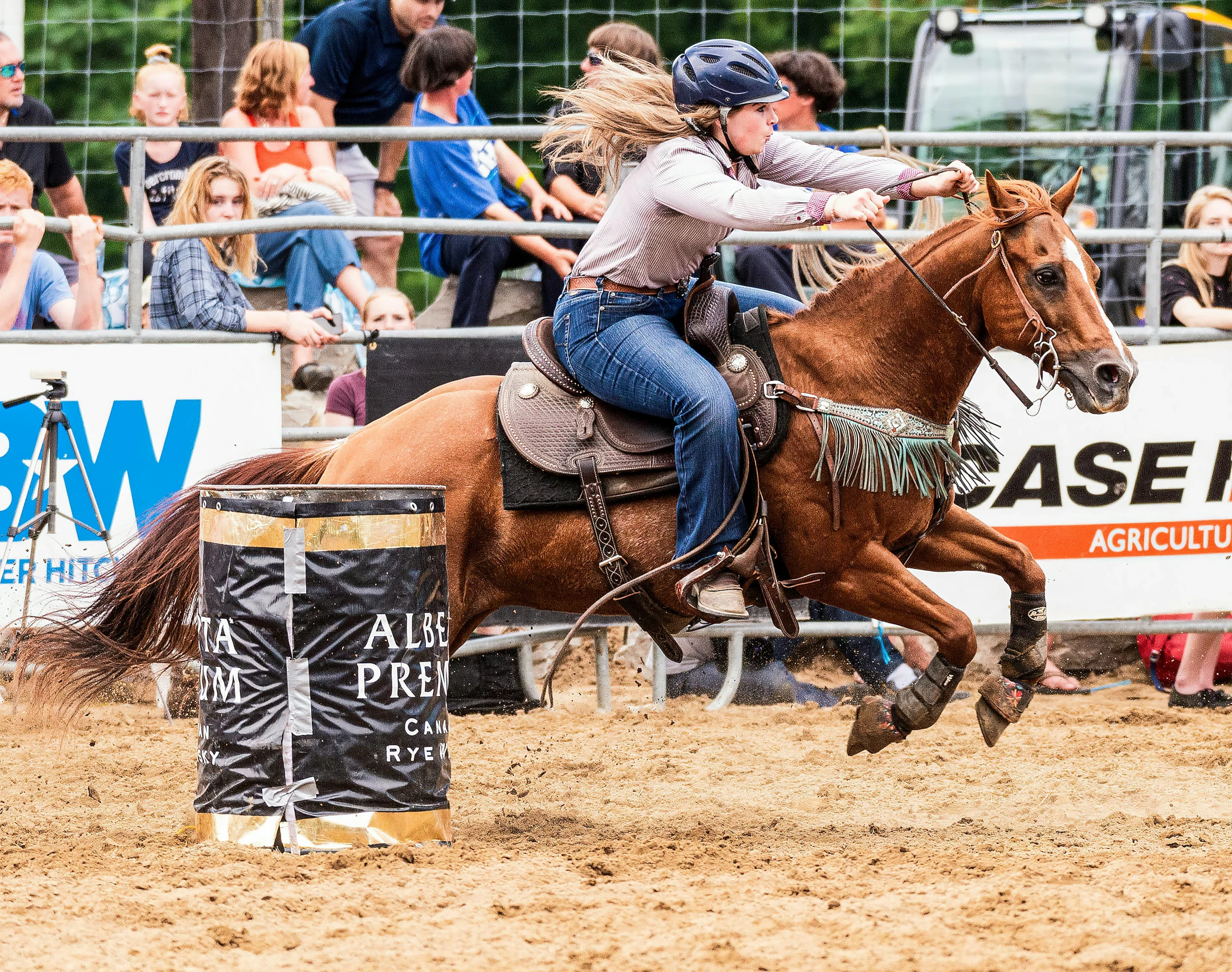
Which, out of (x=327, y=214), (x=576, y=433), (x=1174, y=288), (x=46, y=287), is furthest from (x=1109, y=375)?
(x=46, y=287)

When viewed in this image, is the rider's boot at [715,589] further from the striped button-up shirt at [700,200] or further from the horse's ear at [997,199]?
the horse's ear at [997,199]

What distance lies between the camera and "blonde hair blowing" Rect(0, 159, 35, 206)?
7559 millimetres

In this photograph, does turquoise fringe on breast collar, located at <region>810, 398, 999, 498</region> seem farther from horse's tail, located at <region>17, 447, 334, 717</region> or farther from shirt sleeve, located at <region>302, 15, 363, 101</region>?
shirt sleeve, located at <region>302, 15, 363, 101</region>

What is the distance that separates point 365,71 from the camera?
10.1 meters

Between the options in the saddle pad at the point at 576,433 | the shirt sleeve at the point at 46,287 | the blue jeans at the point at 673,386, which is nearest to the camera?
the blue jeans at the point at 673,386

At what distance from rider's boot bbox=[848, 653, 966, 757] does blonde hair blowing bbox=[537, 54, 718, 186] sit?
6.38 ft

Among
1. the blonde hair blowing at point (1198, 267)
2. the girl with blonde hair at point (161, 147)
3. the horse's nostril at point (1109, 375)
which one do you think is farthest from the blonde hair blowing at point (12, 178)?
the blonde hair blowing at point (1198, 267)

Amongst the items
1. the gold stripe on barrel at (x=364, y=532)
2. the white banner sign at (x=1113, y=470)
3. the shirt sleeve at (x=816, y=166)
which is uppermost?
the shirt sleeve at (x=816, y=166)

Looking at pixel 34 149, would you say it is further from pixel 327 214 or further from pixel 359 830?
pixel 359 830

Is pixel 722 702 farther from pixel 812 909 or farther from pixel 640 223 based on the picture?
pixel 812 909

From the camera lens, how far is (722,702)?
7.87 metres

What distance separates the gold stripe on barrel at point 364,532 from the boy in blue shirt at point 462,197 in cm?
324

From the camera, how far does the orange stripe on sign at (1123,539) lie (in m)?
7.59

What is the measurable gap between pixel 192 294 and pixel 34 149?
2118 millimetres
